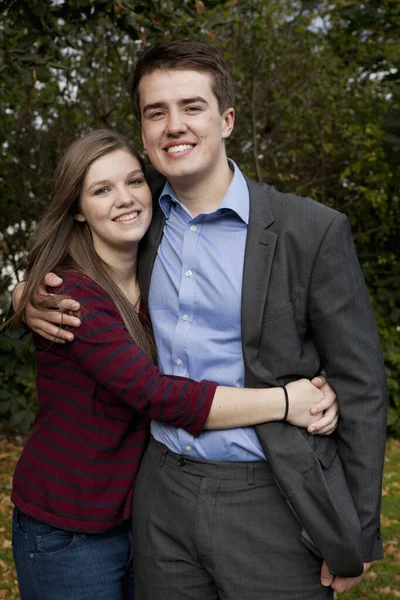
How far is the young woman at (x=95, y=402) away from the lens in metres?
2.33

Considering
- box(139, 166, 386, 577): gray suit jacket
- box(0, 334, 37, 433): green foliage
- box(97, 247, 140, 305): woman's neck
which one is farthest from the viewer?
box(0, 334, 37, 433): green foliage

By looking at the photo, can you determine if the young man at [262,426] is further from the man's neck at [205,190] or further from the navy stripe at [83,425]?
the navy stripe at [83,425]

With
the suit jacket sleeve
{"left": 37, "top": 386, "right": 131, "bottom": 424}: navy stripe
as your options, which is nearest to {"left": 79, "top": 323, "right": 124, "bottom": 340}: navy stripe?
{"left": 37, "top": 386, "right": 131, "bottom": 424}: navy stripe

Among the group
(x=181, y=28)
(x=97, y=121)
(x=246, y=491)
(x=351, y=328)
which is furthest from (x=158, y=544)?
(x=97, y=121)

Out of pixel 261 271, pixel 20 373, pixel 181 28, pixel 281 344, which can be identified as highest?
pixel 181 28

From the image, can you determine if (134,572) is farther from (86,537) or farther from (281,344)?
(281,344)

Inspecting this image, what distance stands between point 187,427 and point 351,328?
0.60 meters

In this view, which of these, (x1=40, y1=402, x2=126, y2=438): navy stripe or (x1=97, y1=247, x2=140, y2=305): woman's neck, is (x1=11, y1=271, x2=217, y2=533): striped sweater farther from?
(x1=97, y1=247, x2=140, y2=305): woman's neck

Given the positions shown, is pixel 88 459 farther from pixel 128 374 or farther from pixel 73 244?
pixel 73 244

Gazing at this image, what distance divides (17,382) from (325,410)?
16.2 feet

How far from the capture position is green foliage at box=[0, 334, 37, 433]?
6611 millimetres

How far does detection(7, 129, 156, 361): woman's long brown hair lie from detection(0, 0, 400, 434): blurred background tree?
161 inches

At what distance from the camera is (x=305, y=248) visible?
2301 millimetres

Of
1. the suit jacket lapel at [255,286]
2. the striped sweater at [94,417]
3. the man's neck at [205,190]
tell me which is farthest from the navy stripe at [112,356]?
the man's neck at [205,190]
